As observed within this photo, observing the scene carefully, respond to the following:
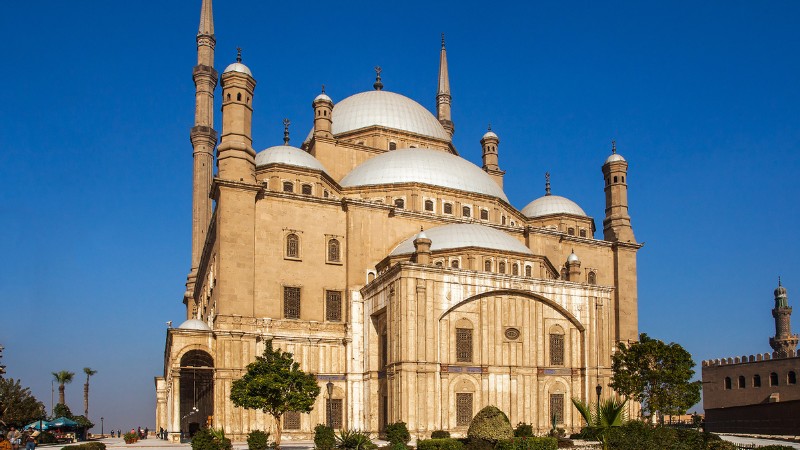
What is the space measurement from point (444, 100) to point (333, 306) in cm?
2882

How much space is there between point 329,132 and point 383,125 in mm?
4345

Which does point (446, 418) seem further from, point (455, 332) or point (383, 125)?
point (383, 125)

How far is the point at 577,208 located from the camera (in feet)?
173

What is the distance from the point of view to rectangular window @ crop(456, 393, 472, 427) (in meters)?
34.3

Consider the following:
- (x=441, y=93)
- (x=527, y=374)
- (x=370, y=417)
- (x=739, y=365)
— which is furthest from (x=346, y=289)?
(x=739, y=365)

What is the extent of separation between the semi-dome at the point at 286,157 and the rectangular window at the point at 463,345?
13.6 metres

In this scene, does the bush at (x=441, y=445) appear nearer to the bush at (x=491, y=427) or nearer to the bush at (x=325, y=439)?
the bush at (x=491, y=427)

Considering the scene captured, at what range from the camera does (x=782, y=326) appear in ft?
255

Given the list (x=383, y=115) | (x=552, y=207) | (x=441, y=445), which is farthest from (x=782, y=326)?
(x=441, y=445)

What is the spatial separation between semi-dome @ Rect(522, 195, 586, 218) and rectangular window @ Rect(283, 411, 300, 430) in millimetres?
23207

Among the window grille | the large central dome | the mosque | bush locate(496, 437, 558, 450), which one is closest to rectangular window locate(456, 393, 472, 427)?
the mosque

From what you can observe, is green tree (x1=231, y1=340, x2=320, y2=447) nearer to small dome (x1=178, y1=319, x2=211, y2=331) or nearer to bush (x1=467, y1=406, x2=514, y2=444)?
bush (x1=467, y1=406, x2=514, y2=444)

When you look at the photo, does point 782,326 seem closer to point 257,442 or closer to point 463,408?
point 463,408

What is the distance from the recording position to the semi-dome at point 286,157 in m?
42.8
